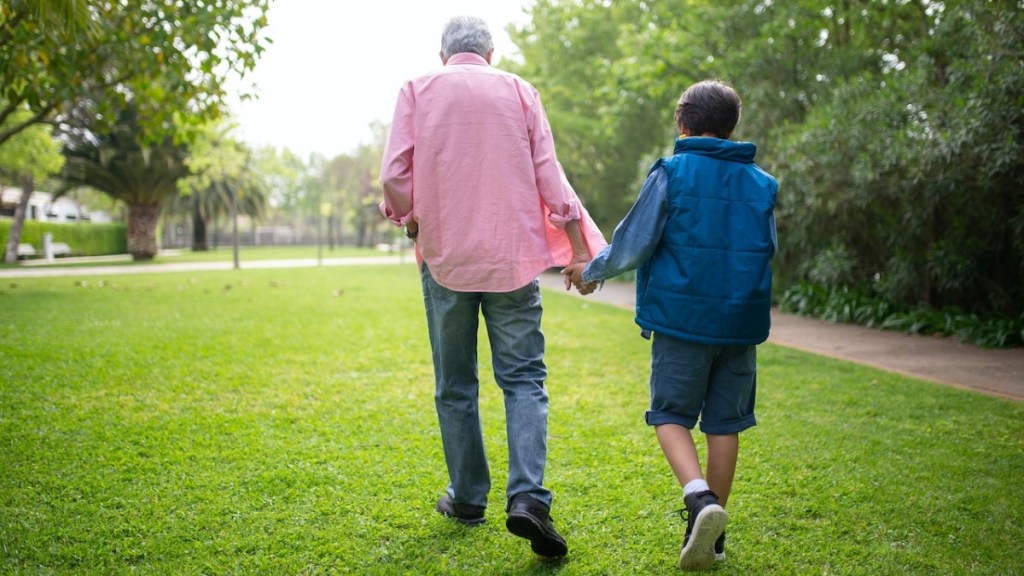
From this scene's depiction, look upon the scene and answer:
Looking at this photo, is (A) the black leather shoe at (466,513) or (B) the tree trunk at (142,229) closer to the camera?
(A) the black leather shoe at (466,513)

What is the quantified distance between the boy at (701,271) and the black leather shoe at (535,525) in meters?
0.43

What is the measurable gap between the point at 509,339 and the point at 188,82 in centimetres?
785

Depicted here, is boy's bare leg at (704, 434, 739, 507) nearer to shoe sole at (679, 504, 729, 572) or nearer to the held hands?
shoe sole at (679, 504, 729, 572)

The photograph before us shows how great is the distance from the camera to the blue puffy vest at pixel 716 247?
7.64 ft

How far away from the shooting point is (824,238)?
405 inches

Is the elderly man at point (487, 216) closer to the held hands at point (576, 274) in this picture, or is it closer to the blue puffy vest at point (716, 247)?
the held hands at point (576, 274)

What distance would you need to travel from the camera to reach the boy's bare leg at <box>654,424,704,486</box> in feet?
7.75

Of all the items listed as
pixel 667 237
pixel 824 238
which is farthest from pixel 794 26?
pixel 667 237

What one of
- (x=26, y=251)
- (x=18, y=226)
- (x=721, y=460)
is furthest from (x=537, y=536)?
(x=26, y=251)

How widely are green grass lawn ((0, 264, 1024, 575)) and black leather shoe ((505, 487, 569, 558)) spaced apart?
0.08 metres

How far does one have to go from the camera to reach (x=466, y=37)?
2.57 m

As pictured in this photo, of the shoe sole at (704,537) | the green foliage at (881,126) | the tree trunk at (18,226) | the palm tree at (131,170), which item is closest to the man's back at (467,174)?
the shoe sole at (704,537)

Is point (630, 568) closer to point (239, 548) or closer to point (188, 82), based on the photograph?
point (239, 548)

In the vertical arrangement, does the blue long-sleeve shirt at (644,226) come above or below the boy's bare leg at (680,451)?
above
